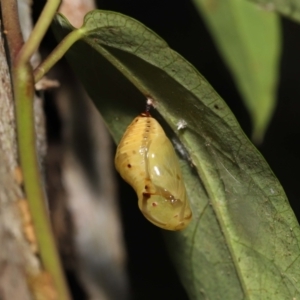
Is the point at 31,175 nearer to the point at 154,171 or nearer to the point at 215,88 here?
the point at 154,171

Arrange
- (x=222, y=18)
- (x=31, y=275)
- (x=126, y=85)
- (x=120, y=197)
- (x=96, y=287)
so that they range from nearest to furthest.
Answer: (x=31, y=275) < (x=126, y=85) < (x=222, y=18) < (x=96, y=287) < (x=120, y=197)

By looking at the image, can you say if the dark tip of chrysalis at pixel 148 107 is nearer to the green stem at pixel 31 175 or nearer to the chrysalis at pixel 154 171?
the chrysalis at pixel 154 171

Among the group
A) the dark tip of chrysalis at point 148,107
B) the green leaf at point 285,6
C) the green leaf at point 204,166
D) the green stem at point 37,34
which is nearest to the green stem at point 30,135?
the green stem at point 37,34

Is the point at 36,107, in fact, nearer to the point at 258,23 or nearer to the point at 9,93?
the point at 9,93

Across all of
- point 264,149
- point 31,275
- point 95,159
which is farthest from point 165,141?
point 264,149

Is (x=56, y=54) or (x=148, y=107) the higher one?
(x=56, y=54)

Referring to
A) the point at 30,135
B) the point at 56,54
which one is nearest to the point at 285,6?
the point at 56,54

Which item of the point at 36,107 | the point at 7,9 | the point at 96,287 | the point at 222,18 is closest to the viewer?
the point at 7,9
